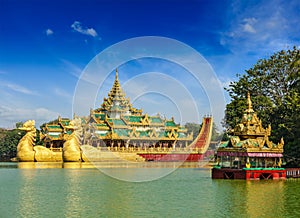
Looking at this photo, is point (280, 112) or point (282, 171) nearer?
point (282, 171)

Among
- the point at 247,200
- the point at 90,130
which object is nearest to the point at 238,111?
the point at 247,200

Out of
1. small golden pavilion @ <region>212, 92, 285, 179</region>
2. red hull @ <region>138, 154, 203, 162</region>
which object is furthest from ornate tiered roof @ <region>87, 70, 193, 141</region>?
small golden pavilion @ <region>212, 92, 285, 179</region>

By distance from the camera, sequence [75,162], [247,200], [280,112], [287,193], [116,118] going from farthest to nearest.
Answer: [116,118]
[75,162]
[280,112]
[287,193]
[247,200]

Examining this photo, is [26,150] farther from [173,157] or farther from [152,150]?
[173,157]

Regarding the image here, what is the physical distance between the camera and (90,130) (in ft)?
177

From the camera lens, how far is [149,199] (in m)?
17.2

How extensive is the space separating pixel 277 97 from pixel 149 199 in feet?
66.9

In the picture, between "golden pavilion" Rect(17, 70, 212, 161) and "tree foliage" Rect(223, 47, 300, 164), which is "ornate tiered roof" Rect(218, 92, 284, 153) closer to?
"tree foliage" Rect(223, 47, 300, 164)

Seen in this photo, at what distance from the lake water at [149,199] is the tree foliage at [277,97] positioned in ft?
20.1

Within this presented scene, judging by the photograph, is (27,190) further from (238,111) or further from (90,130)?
(90,130)

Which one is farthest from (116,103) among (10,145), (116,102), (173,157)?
(10,145)

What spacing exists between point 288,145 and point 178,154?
25.1 m

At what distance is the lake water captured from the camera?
46.9 ft

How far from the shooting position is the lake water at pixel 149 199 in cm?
1429
